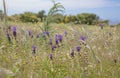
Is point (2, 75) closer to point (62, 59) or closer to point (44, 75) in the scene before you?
point (44, 75)

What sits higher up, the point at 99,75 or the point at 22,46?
the point at 22,46

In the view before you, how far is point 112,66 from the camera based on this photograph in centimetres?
279

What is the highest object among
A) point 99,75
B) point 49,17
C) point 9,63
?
point 49,17

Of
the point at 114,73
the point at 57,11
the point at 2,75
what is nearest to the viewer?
the point at 2,75

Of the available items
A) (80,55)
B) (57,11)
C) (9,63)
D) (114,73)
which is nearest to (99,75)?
(114,73)

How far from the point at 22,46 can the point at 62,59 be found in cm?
49

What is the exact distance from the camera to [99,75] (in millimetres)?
2500

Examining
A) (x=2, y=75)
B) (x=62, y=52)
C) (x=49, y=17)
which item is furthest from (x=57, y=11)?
(x=2, y=75)

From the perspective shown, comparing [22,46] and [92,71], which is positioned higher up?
[22,46]

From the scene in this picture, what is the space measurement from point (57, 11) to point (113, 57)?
2157 millimetres

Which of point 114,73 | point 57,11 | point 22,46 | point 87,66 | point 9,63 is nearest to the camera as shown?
point 9,63

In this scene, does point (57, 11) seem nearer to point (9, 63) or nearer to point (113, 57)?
point (113, 57)

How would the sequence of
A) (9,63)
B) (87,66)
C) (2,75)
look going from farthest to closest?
(87,66)
(9,63)
(2,75)

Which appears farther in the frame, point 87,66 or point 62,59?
point 62,59
